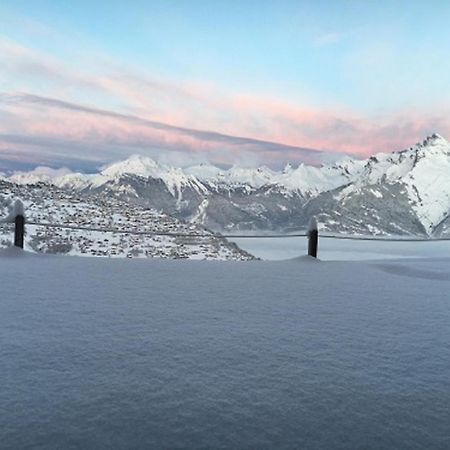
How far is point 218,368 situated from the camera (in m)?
4.32

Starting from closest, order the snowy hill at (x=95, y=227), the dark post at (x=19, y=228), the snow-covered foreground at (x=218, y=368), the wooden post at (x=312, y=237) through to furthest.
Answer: the snow-covered foreground at (x=218, y=368)
the dark post at (x=19, y=228)
the wooden post at (x=312, y=237)
the snowy hill at (x=95, y=227)

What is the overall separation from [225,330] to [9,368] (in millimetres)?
2428

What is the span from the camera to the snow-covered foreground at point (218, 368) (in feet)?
10.5

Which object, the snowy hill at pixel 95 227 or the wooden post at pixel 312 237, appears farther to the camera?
the snowy hill at pixel 95 227

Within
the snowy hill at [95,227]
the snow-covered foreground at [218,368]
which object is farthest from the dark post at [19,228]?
the snowy hill at [95,227]

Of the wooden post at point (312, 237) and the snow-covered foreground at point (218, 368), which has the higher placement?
the wooden post at point (312, 237)

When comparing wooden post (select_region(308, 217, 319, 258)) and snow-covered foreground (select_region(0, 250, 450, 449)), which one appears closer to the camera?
snow-covered foreground (select_region(0, 250, 450, 449))

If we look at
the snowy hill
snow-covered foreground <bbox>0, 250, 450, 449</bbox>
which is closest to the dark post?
snow-covered foreground <bbox>0, 250, 450, 449</bbox>

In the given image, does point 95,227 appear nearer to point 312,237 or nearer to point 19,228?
point 19,228

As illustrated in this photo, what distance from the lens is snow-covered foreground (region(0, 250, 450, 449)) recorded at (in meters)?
3.20

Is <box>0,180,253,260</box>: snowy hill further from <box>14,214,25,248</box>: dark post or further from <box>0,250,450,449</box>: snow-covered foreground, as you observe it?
<box>0,250,450,449</box>: snow-covered foreground

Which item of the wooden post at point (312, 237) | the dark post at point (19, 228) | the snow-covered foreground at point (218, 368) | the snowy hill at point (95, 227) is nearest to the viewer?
the snow-covered foreground at point (218, 368)

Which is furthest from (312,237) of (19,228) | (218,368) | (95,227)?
(95,227)

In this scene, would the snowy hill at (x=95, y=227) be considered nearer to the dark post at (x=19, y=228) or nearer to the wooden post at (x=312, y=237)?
the wooden post at (x=312, y=237)
